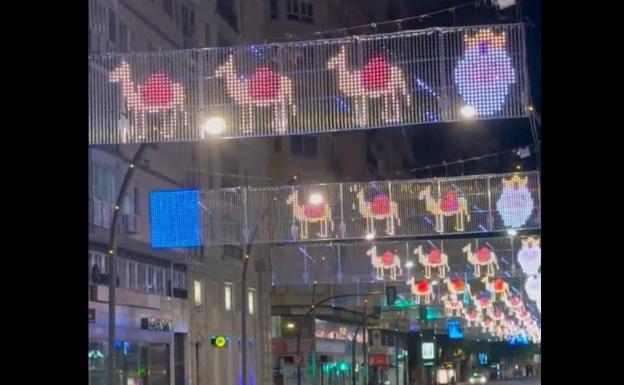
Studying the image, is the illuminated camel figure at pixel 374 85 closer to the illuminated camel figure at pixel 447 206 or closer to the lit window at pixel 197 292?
the illuminated camel figure at pixel 447 206

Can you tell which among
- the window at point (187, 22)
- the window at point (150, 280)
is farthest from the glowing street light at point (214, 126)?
the window at point (150, 280)

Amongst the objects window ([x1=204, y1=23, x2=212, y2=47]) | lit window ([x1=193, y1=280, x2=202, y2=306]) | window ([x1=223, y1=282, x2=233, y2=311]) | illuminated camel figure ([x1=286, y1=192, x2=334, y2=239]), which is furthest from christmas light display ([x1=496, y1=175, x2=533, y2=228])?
window ([x1=223, y1=282, x2=233, y2=311])

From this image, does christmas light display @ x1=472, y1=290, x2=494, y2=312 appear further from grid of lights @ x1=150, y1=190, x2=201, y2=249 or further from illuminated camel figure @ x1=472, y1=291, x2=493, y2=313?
grid of lights @ x1=150, y1=190, x2=201, y2=249

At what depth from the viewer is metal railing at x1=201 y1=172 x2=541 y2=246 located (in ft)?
59.2

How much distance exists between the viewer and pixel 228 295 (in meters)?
26.8

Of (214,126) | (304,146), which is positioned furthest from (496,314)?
(214,126)

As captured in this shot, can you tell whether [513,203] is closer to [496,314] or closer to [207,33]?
[207,33]

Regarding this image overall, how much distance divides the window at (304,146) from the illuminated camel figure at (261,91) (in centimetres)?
2168

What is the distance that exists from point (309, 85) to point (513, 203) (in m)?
7.91
